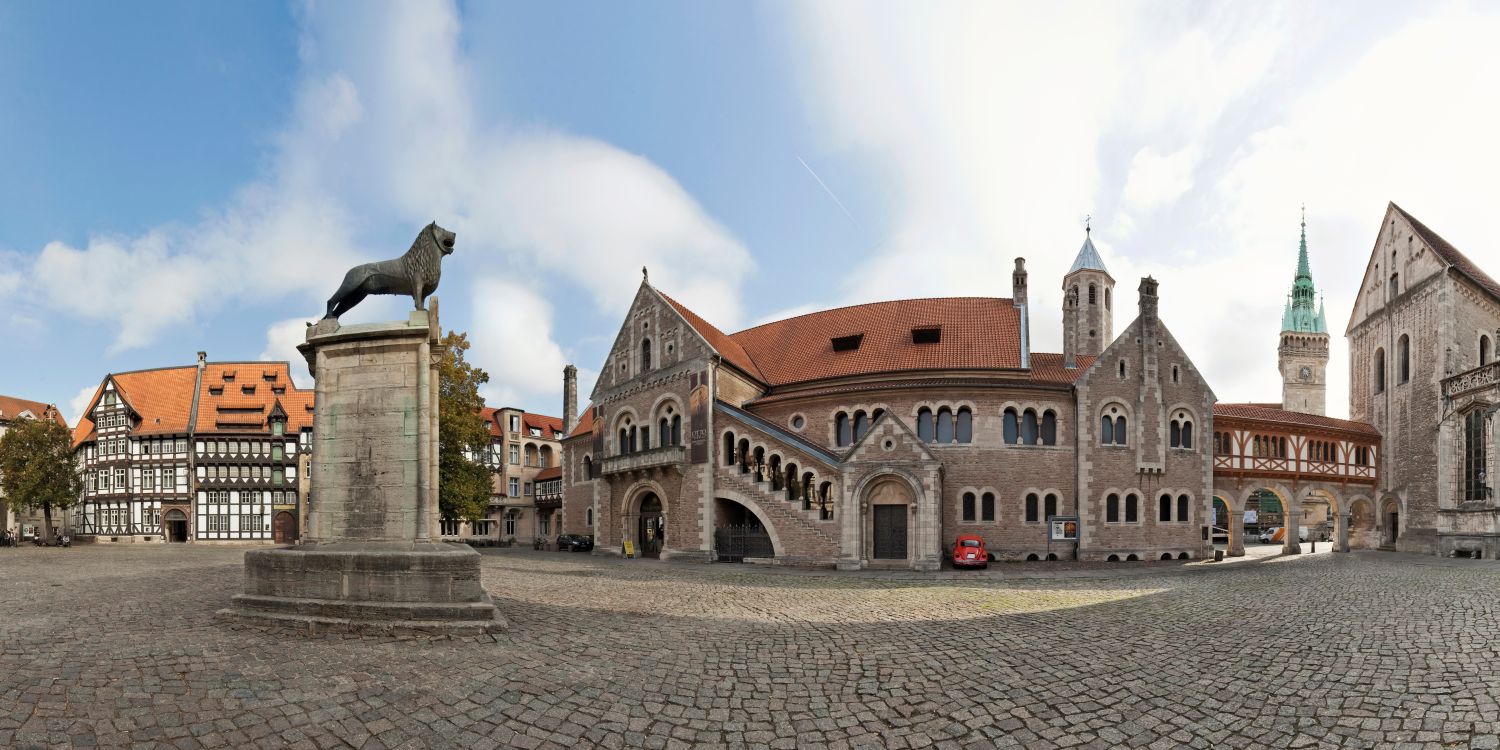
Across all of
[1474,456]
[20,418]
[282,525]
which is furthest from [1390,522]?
[20,418]

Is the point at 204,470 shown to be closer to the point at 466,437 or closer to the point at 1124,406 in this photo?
the point at 466,437

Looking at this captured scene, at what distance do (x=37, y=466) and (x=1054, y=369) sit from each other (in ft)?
207

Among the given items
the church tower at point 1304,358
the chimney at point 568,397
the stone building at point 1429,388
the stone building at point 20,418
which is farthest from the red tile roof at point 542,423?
the church tower at point 1304,358

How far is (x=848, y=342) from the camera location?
36.1 meters

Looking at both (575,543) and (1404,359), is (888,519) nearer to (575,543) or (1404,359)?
(575,543)

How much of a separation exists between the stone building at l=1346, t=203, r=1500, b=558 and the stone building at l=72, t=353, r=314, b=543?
227ft

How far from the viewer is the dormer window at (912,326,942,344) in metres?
34.1

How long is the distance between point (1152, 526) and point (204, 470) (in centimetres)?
6262

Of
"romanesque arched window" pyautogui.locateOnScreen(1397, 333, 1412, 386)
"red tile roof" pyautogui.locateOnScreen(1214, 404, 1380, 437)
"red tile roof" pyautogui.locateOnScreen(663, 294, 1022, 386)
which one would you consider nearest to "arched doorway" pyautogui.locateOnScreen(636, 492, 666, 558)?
"red tile roof" pyautogui.locateOnScreen(663, 294, 1022, 386)

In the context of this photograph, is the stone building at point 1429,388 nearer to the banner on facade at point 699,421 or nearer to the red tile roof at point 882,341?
the red tile roof at point 882,341

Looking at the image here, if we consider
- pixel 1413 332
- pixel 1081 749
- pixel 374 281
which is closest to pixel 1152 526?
pixel 1413 332

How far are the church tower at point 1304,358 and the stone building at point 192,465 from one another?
3971 inches

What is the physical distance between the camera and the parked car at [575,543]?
40375 mm

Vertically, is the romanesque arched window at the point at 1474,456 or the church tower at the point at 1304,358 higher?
the church tower at the point at 1304,358
